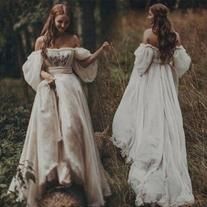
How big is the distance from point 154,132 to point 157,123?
0.31 ft

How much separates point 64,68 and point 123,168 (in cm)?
123

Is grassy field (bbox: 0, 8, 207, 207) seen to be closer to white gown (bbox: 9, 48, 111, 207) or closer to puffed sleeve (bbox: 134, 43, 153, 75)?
white gown (bbox: 9, 48, 111, 207)

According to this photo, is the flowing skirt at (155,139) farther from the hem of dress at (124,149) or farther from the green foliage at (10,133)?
the green foliage at (10,133)

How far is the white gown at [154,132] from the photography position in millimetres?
8031

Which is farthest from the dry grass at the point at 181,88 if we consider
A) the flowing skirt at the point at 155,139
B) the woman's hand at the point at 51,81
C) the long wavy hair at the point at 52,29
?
the long wavy hair at the point at 52,29

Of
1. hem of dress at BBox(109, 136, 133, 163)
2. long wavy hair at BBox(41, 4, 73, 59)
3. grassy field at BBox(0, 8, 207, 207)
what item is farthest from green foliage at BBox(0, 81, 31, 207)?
long wavy hair at BBox(41, 4, 73, 59)

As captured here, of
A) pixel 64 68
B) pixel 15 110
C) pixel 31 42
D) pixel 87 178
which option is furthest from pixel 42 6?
pixel 87 178

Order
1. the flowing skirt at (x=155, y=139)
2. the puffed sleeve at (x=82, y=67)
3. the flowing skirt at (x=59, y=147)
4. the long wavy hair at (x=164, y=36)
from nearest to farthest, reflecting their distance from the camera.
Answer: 1. the flowing skirt at (x=59, y=147)
2. the flowing skirt at (x=155, y=139)
3. the puffed sleeve at (x=82, y=67)
4. the long wavy hair at (x=164, y=36)

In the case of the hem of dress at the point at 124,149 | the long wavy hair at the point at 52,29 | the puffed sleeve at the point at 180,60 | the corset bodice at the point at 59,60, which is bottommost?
the hem of dress at the point at 124,149

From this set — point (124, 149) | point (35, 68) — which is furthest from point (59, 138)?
point (124, 149)

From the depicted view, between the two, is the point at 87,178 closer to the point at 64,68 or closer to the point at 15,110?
the point at 64,68

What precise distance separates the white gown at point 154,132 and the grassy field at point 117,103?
21 cm

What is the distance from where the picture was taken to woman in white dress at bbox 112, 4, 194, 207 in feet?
26.4

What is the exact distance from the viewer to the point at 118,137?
339 inches
